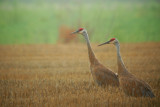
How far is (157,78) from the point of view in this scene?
876 cm

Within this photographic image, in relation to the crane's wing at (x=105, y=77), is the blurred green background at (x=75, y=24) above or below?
above

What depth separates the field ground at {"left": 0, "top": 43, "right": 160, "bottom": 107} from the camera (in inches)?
248

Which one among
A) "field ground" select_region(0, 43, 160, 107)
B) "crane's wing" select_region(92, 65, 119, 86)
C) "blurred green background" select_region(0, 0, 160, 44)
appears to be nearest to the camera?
"field ground" select_region(0, 43, 160, 107)

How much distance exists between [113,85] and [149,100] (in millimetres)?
1842

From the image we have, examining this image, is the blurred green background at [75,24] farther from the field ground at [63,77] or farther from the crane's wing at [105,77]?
the crane's wing at [105,77]

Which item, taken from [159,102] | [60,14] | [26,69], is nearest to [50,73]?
[26,69]

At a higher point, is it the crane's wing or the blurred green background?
the blurred green background

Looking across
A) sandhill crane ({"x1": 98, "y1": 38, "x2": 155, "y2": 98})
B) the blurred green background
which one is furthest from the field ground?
the blurred green background

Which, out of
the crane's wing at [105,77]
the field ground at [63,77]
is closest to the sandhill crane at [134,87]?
the field ground at [63,77]

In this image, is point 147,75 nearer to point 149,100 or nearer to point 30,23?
point 149,100

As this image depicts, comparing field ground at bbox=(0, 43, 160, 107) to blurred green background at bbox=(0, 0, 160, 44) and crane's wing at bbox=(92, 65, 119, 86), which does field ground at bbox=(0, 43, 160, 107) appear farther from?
blurred green background at bbox=(0, 0, 160, 44)

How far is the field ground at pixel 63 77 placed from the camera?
6.30 meters

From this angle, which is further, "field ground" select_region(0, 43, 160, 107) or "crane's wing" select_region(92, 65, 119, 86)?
"crane's wing" select_region(92, 65, 119, 86)

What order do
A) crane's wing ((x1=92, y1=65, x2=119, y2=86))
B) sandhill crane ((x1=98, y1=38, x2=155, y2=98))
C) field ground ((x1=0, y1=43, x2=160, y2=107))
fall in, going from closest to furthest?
field ground ((x1=0, y1=43, x2=160, y2=107))
sandhill crane ((x1=98, y1=38, x2=155, y2=98))
crane's wing ((x1=92, y1=65, x2=119, y2=86))
